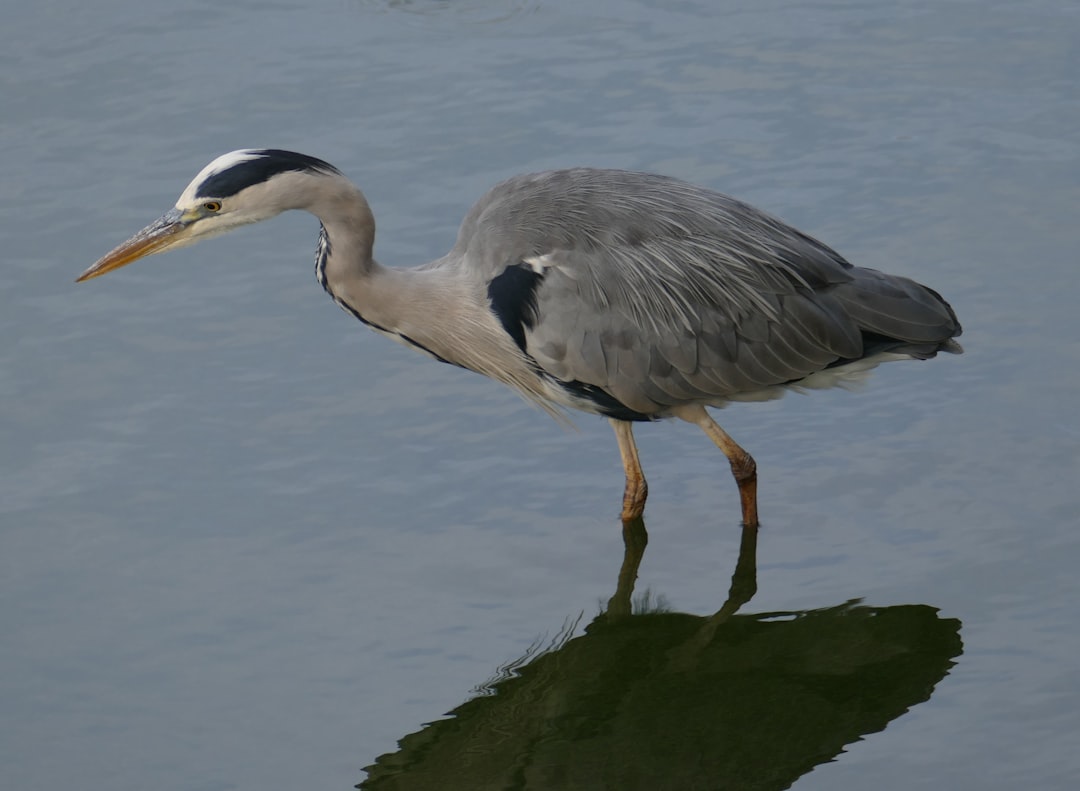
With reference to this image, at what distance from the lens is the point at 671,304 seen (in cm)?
688

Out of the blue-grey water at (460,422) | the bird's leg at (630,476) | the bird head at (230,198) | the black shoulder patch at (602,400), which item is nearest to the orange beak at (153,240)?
the bird head at (230,198)

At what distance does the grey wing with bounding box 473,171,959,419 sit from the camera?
267 inches

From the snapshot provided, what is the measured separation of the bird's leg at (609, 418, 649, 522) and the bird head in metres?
1.64

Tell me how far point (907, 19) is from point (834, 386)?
4268 mm

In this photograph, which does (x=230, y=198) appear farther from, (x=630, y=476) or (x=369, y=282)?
(x=630, y=476)

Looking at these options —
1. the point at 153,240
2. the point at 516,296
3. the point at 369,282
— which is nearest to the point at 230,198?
the point at 153,240

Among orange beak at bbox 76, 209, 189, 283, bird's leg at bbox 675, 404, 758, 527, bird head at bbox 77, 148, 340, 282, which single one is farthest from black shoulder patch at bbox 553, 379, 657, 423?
orange beak at bbox 76, 209, 189, 283

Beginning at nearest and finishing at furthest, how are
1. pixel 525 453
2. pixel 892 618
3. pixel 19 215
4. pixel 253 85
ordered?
pixel 892 618
pixel 525 453
pixel 19 215
pixel 253 85

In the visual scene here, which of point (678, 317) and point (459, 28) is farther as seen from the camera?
point (459, 28)

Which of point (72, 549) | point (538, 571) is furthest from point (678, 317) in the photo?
point (72, 549)

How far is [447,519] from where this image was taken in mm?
7141

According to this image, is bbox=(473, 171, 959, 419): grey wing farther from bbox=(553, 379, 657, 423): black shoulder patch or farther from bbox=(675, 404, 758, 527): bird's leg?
bbox=(675, 404, 758, 527): bird's leg

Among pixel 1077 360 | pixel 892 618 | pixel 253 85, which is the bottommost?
pixel 892 618

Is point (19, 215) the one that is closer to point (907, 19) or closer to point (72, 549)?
point (72, 549)
